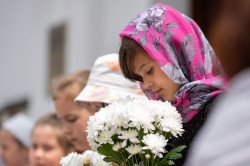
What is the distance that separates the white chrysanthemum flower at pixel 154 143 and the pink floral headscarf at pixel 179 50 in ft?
1.20

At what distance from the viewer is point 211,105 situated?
6.68 ft

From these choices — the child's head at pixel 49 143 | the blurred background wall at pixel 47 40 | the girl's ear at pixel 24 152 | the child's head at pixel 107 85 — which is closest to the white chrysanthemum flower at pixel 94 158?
the child's head at pixel 107 85

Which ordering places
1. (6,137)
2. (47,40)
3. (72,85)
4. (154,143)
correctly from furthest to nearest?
(47,40), (6,137), (72,85), (154,143)

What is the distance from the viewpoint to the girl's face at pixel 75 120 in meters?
3.09

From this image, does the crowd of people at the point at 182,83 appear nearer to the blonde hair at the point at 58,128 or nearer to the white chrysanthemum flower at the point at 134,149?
the blonde hair at the point at 58,128

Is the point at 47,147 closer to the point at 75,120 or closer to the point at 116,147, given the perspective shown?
the point at 75,120

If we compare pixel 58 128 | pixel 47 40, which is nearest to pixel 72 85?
pixel 58 128

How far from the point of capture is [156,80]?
223 centimetres

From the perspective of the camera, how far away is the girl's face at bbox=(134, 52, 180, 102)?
2225 millimetres

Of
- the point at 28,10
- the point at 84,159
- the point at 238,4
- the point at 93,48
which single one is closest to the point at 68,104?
the point at 84,159

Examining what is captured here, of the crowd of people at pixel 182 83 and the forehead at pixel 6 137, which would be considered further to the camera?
the forehead at pixel 6 137

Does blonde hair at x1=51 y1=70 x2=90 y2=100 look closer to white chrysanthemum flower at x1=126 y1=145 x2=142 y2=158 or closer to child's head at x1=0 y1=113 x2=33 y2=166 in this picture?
white chrysanthemum flower at x1=126 y1=145 x2=142 y2=158

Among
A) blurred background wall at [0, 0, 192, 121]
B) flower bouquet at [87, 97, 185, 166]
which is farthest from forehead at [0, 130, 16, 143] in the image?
flower bouquet at [87, 97, 185, 166]

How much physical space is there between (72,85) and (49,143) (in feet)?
2.70
